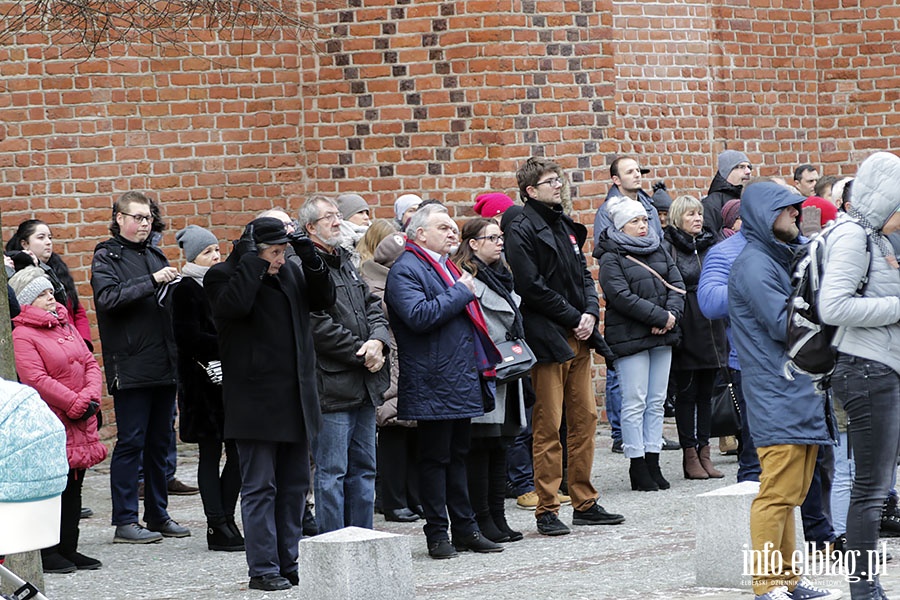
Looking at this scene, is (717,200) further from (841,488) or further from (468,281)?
(841,488)

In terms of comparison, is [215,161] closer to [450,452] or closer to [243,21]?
[243,21]

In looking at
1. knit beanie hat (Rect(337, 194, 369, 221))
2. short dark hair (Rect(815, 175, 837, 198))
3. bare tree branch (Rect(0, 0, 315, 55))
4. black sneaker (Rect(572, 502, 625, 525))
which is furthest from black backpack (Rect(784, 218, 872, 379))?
short dark hair (Rect(815, 175, 837, 198))

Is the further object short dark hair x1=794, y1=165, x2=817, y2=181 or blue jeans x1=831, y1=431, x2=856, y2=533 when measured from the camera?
short dark hair x1=794, y1=165, x2=817, y2=181

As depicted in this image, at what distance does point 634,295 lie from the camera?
11391 mm

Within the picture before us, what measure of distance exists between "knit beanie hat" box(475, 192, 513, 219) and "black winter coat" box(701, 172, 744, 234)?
2594mm

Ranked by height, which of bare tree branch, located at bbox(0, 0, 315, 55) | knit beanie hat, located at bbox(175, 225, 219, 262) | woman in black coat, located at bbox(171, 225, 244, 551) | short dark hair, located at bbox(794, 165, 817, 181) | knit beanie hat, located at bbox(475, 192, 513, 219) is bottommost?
woman in black coat, located at bbox(171, 225, 244, 551)

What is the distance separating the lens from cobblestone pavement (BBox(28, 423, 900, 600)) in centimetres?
802

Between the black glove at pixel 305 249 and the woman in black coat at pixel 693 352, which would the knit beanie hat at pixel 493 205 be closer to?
the woman in black coat at pixel 693 352

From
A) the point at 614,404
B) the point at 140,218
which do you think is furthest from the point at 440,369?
the point at 614,404

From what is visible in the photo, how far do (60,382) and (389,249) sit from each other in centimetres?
227

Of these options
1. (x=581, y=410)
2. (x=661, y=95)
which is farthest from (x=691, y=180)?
(x=581, y=410)

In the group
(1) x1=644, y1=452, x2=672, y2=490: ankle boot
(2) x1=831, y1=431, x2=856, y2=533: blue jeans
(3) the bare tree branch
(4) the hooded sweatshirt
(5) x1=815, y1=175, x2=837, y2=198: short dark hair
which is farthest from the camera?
(5) x1=815, y1=175, x2=837, y2=198: short dark hair

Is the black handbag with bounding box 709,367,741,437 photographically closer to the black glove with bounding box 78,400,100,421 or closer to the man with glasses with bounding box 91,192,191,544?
the man with glasses with bounding box 91,192,191,544

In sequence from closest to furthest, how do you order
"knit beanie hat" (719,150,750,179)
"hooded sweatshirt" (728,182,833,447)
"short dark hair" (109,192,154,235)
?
"hooded sweatshirt" (728,182,833,447)
"short dark hair" (109,192,154,235)
"knit beanie hat" (719,150,750,179)
